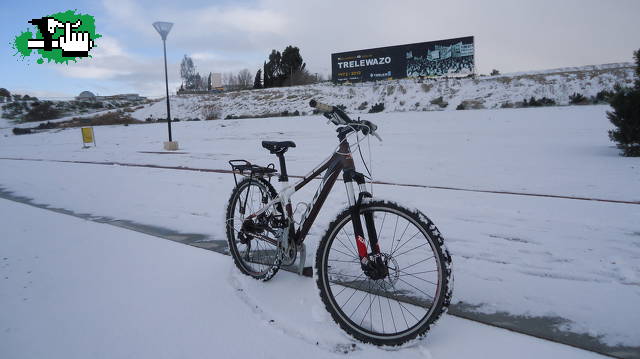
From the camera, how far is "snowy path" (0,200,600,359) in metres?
2.08

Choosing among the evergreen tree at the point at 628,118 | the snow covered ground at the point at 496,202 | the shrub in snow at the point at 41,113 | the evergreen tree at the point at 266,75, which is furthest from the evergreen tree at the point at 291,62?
the evergreen tree at the point at 628,118

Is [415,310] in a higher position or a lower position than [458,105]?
lower

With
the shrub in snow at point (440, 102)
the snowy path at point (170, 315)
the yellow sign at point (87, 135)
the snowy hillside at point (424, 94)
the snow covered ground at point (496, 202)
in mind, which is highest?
the snowy hillside at point (424, 94)

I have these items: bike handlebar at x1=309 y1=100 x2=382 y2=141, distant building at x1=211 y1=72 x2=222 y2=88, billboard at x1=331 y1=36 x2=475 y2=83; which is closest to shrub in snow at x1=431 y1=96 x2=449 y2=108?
billboard at x1=331 y1=36 x2=475 y2=83

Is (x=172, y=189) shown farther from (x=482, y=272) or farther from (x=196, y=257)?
(x=482, y=272)

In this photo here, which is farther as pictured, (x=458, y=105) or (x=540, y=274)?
(x=458, y=105)

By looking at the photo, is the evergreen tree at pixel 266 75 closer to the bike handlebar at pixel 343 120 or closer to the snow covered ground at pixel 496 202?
the snow covered ground at pixel 496 202

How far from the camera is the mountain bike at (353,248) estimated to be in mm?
2045

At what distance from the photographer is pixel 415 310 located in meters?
2.40

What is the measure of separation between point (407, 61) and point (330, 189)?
33577 millimetres

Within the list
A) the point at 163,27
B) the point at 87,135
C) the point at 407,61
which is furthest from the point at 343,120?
the point at 407,61

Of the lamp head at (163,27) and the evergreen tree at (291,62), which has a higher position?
the evergreen tree at (291,62)

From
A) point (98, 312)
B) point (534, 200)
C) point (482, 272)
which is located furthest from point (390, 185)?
point (98, 312)

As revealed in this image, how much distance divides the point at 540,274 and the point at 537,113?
15.1 metres
